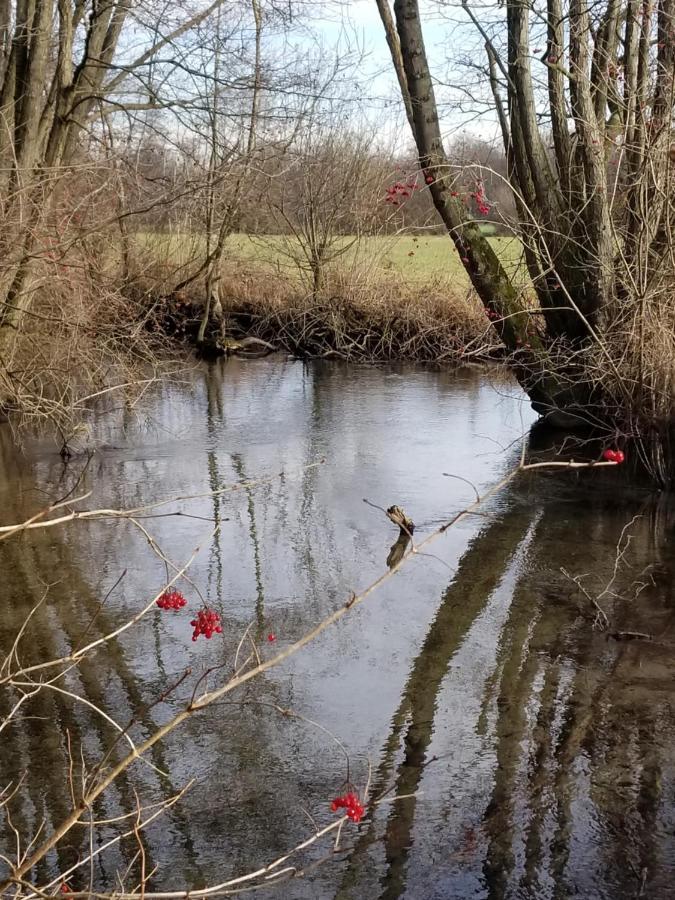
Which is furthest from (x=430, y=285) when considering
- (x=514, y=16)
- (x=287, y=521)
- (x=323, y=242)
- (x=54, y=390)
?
(x=287, y=521)

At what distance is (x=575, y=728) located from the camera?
172 inches

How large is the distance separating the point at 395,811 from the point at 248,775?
0.61 metres

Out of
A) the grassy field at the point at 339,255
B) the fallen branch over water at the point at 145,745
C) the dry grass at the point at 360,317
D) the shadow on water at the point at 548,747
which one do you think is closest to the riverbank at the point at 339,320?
the dry grass at the point at 360,317

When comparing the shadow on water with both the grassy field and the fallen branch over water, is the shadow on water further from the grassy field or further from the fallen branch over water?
the grassy field

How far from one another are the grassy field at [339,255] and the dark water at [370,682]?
26.7 feet

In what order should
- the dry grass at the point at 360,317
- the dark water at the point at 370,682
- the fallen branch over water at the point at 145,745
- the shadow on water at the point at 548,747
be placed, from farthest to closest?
the dry grass at the point at 360,317 < the dark water at the point at 370,682 < the shadow on water at the point at 548,747 < the fallen branch over water at the point at 145,745

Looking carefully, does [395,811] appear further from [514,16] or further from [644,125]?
[514,16]

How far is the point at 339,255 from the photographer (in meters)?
17.4

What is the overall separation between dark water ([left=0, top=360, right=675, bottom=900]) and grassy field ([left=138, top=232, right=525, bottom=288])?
8.12m

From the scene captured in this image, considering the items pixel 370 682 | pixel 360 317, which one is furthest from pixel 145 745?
pixel 360 317

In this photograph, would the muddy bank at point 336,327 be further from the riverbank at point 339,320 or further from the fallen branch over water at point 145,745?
the fallen branch over water at point 145,745

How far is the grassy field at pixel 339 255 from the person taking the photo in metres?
17.1

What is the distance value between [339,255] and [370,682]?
13.2m

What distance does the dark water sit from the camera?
3.50 meters
